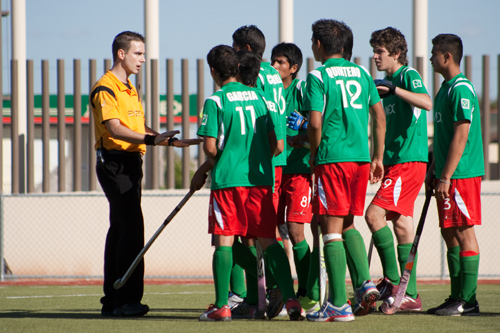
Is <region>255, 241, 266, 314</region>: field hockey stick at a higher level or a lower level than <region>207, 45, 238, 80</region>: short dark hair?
lower

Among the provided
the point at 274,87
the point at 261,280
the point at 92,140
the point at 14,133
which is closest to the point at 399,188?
the point at 274,87

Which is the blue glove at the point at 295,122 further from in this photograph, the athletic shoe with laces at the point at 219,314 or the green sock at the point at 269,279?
the athletic shoe with laces at the point at 219,314

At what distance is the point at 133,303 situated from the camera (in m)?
5.35

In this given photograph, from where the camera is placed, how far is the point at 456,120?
5113 mm

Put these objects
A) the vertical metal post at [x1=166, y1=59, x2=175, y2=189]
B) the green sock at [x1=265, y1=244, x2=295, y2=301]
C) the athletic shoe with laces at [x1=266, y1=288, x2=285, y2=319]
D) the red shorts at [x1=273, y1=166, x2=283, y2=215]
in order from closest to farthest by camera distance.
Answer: the green sock at [x1=265, y1=244, x2=295, y2=301]
the athletic shoe with laces at [x1=266, y1=288, x2=285, y2=319]
the red shorts at [x1=273, y1=166, x2=283, y2=215]
the vertical metal post at [x1=166, y1=59, x2=175, y2=189]

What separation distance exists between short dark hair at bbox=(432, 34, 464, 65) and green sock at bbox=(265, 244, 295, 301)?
6.63ft

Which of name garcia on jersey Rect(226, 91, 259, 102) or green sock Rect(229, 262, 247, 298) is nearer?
name garcia on jersey Rect(226, 91, 259, 102)

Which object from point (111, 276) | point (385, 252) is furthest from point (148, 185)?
point (385, 252)

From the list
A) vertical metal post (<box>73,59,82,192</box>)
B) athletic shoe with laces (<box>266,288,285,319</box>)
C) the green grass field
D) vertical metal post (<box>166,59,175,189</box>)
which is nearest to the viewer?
the green grass field

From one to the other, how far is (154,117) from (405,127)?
5.62 metres

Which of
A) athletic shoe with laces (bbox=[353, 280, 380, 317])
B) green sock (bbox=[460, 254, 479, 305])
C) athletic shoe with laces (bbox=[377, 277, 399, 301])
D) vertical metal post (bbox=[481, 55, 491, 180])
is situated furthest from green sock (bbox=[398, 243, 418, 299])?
vertical metal post (bbox=[481, 55, 491, 180])

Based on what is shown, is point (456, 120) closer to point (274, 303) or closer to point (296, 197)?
point (296, 197)

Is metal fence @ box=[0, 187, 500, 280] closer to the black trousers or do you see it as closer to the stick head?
the black trousers

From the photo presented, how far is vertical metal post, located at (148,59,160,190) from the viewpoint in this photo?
10492 mm
